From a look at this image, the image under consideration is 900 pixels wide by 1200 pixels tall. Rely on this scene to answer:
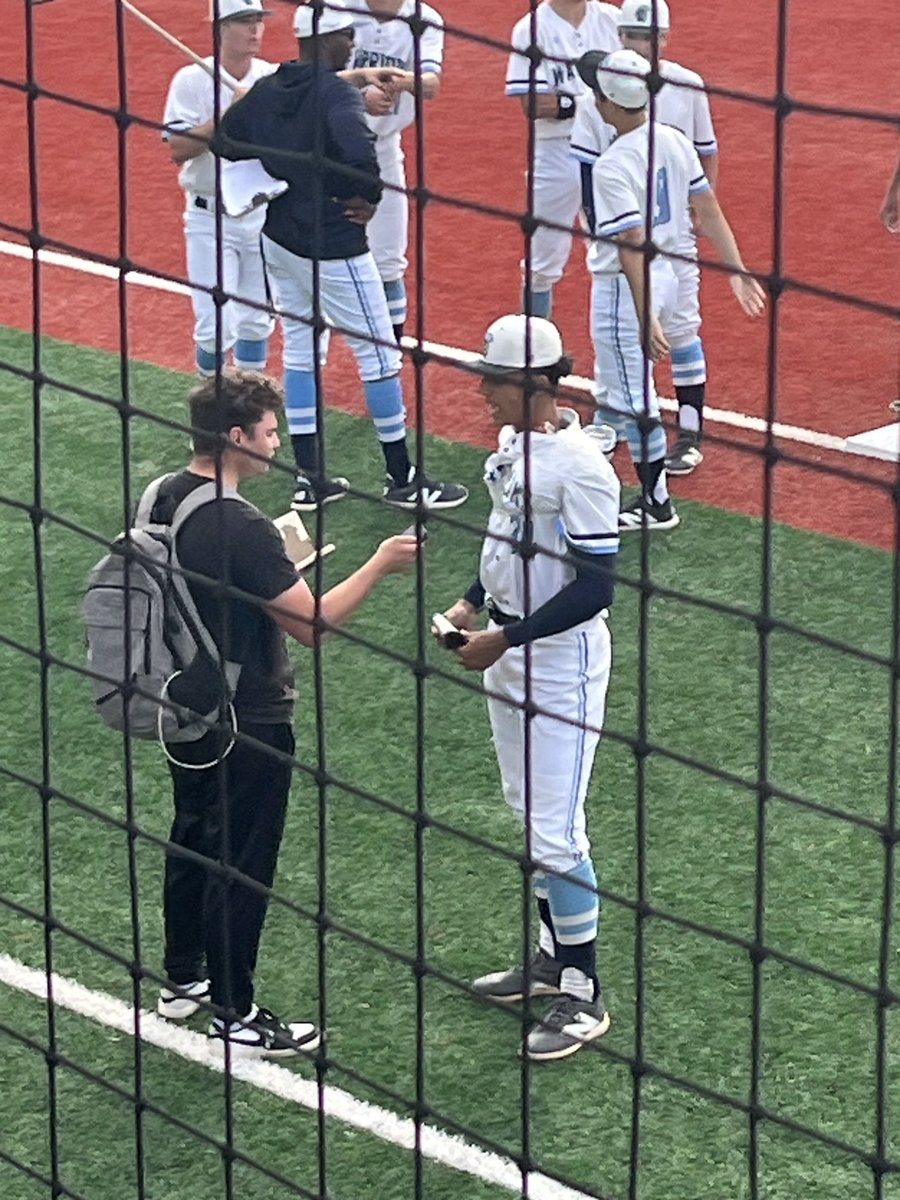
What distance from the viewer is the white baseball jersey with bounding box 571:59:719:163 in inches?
320

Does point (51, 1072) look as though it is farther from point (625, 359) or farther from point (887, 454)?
point (887, 454)

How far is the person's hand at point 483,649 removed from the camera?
4.94 metres

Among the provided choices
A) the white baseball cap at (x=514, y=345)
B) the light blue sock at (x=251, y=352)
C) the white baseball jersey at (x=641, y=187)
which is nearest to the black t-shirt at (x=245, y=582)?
the white baseball cap at (x=514, y=345)

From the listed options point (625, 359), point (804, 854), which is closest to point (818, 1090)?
point (804, 854)

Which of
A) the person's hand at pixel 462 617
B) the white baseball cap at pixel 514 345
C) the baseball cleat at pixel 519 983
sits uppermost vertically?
the white baseball cap at pixel 514 345

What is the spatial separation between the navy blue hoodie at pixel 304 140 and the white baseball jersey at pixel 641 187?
706 mm

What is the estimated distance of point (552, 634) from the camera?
16.1ft

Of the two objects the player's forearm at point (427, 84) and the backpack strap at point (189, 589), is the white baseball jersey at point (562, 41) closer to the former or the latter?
the player's forearm at point (427, 84)

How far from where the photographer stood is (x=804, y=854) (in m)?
6.21

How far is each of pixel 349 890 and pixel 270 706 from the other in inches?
44.5

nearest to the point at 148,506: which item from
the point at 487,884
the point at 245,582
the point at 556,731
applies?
the point at 245,582

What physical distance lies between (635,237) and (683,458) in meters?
1.44

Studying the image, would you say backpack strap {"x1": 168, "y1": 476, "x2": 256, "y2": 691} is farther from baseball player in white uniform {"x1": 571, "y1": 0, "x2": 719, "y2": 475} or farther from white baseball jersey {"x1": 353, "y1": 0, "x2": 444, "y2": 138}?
white baseball jersey {"x1": 353, "y1": 0, "x2": 444, "y2": 138}

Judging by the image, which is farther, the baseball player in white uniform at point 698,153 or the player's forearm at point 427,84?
the baseball player in white uniform at point 698,153
